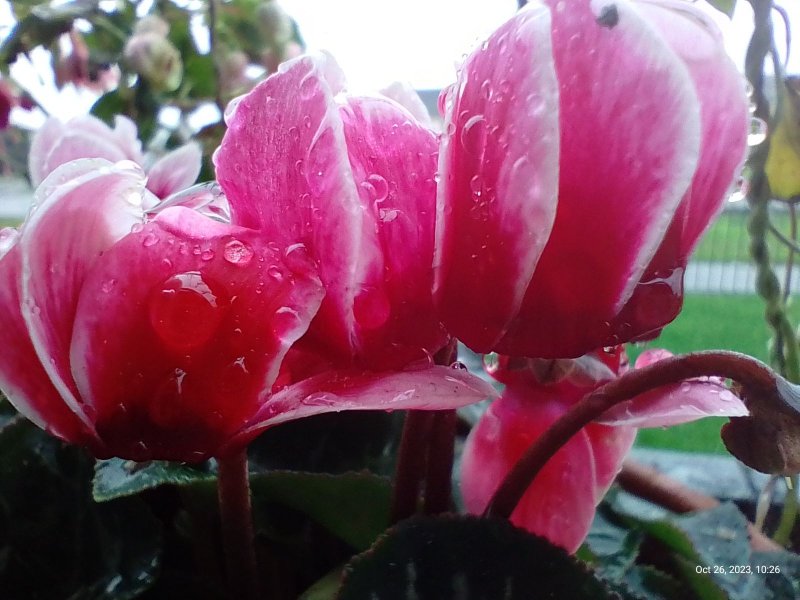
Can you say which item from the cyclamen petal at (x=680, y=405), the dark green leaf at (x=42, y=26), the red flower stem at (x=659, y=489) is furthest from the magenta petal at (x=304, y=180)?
the dark green leaf at (x=42, y=26)

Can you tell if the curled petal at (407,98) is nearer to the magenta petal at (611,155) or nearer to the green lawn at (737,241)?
the magenta petal at (611,155)

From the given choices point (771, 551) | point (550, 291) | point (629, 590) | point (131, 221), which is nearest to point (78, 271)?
point (131, 221)

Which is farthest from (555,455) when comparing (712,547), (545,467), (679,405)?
(712,547)

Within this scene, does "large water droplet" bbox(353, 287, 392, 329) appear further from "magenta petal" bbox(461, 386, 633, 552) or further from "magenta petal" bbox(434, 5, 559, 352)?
"magenta petal" bbox(461, 386, 633, 552)

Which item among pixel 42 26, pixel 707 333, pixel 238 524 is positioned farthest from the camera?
pixel 707 333

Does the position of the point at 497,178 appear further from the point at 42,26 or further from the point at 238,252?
the point at 42,26

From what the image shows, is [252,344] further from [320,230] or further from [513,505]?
[513,505]
